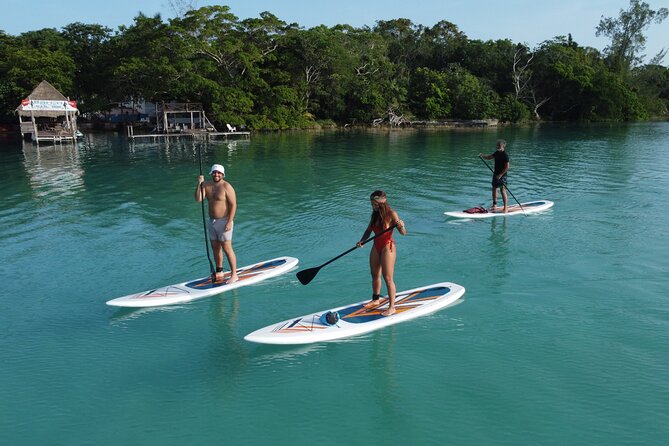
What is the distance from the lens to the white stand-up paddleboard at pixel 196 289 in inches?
372

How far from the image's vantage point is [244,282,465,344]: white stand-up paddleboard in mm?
8031

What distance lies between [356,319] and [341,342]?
0.51 meters

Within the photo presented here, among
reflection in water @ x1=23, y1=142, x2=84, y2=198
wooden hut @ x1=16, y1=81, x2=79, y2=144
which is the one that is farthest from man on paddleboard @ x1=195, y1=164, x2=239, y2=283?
wooden hut @ x1=16, y1=81, x2=79, y2=144

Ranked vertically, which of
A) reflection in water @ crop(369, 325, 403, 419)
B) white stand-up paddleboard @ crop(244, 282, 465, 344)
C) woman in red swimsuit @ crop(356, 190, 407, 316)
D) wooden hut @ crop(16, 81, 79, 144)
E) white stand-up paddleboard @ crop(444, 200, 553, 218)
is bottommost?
reflection in water @ crop(369, 325, 403, 419)

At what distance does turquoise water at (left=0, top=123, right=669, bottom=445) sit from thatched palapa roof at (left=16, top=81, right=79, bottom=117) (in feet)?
91.1

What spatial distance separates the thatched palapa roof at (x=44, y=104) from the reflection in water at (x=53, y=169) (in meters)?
3.03

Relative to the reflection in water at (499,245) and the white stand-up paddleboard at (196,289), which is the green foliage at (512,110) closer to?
the reflection in water at (499,245)

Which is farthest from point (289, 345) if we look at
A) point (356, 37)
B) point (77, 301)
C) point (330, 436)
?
point (356, 37)

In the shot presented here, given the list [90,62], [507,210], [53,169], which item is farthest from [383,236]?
[90,62]

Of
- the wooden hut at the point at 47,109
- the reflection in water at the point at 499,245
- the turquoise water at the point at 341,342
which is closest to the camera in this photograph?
the turquoise water at the point at 341,342

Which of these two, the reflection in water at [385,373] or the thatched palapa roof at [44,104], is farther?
the thatched palapa roof at [44,104]

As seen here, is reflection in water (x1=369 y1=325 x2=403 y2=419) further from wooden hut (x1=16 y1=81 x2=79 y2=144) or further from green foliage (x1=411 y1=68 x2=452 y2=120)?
green foliage (x1=411 y1=68 x2=452 y2=120)

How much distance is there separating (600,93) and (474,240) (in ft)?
234

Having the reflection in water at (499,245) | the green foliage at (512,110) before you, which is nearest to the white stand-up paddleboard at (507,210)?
the reflection in water at (499,245)
